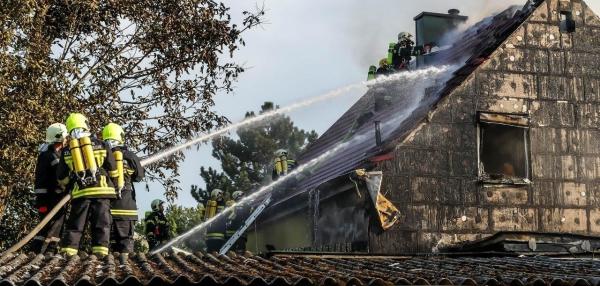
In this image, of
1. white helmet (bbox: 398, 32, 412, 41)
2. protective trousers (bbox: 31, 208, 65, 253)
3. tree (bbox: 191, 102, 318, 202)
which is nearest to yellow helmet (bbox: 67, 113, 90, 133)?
protective trousers (bbox: 31, 208, 65, 253)

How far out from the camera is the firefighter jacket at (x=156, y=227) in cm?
2122

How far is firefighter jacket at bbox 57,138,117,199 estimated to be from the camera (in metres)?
12.2

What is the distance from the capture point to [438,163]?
17.9m

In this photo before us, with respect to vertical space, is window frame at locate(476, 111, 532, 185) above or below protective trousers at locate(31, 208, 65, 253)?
above

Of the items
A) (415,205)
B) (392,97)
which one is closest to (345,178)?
(415,205)

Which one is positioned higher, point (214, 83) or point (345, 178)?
point (214, 83)

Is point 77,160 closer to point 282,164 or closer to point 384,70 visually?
point 282,164

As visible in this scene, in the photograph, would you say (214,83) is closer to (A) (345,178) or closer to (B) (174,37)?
(B) (174,37)

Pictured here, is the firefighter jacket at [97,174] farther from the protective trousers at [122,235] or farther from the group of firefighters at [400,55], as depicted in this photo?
the group of firefighters at [400,55]

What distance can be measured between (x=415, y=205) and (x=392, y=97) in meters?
4.04

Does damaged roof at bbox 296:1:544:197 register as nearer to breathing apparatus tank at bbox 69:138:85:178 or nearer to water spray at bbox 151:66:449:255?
water spray at bbox 151:66:449:255

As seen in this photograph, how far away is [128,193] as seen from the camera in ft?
42.5

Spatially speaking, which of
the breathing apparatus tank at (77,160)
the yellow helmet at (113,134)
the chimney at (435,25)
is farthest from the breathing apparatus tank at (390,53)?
the breathing apparatus tank at (77,160)

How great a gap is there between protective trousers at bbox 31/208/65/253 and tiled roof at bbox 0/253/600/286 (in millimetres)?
1921
